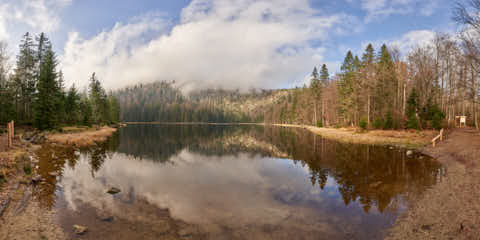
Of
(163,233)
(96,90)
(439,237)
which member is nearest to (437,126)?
(439,237)

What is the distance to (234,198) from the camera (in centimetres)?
1119

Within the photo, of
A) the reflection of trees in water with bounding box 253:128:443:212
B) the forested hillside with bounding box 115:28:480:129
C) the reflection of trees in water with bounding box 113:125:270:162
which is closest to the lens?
the reflection of trees in water with bounding box 253:128:443:212

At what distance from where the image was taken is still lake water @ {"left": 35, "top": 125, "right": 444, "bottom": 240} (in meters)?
7.68

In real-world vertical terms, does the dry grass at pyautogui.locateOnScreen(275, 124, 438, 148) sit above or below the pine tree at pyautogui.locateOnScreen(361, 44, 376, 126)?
below

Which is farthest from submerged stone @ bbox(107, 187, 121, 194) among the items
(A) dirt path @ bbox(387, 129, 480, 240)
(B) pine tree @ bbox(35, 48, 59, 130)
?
(B) pine tree @ bbox(35, 48, 59, 130)

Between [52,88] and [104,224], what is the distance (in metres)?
42.7

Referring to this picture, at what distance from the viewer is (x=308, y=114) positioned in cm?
9650

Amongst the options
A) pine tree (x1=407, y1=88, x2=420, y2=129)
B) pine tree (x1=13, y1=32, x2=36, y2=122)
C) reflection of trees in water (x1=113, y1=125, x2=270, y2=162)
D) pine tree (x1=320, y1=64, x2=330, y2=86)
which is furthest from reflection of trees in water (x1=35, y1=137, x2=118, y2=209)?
pine tree (x1=320, y1=64, x2=330, y2=86)

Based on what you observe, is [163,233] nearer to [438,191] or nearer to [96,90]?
[438,191]

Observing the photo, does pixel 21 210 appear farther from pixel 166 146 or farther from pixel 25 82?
pixel 25 82

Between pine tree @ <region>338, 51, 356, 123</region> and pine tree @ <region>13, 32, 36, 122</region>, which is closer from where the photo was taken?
pine tree @ <region>13, 32, 36, 122</region>

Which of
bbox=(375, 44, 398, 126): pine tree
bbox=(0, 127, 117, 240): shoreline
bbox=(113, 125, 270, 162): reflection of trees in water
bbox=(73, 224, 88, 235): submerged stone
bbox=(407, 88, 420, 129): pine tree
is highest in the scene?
bbox=(375, 44, 398, 126): pine tree

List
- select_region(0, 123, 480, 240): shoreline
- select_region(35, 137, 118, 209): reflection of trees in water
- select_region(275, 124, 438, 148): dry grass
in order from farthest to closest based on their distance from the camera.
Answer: select_region(275, 124, 438, 148): dry grass
select_region(35, 137, 118, 209): reflection of trees in water
select_region(0, 123, 480, 240): shoreline

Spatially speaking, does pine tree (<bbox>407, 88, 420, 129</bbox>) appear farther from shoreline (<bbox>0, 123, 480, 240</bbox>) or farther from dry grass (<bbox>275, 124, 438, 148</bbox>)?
shoreline (<bbox>0, 123, 480, 240</bbox>)
